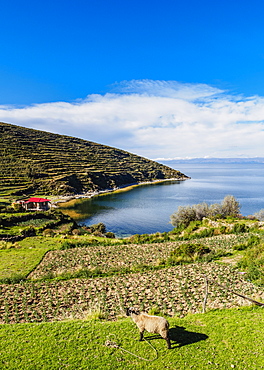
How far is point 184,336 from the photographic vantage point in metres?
7.07

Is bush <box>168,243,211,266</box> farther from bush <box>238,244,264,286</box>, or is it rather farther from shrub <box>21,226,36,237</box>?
shrub <box>21,226,36,237</box>

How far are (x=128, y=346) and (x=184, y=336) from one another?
1744 mm

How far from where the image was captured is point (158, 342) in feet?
21.7

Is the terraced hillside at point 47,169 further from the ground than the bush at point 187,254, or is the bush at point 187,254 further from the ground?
the terraced hillside at point 47,169

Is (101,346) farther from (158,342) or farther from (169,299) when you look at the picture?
(169,299)

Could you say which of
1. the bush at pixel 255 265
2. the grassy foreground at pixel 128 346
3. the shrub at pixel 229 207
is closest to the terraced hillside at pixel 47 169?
the shrub at pixel 229 207

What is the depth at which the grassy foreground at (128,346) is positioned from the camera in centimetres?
589

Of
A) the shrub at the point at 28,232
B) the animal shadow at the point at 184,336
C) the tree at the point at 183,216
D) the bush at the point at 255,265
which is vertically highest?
the animal shadow at the point at 184,336

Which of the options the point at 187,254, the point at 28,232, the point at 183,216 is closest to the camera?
the point at 187,254

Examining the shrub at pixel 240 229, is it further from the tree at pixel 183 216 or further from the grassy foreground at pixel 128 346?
the grassy foreground at pixel 128 346

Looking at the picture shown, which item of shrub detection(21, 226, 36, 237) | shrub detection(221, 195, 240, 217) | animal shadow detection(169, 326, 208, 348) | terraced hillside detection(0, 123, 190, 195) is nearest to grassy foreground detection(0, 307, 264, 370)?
animal shadow detection(169, 326, 208, 348)

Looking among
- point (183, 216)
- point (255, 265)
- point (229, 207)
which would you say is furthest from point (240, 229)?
point (229, 207)

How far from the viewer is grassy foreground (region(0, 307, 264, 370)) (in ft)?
19.3

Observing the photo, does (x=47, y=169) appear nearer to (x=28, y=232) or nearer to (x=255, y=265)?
(x=28, y=232)
